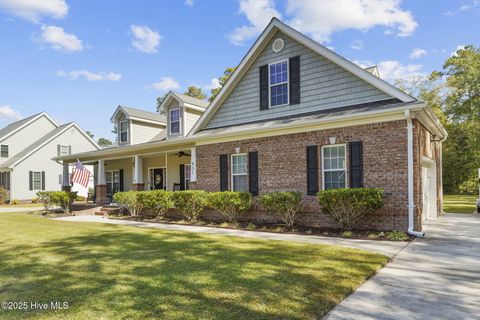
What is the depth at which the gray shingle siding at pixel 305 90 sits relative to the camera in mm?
10828

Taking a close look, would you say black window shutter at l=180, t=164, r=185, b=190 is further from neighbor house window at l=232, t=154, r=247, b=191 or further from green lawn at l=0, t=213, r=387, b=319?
green lawn at l=0, t=213, r=387, b=319

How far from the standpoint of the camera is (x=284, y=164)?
11.4 metres

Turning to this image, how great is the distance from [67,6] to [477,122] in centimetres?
2910

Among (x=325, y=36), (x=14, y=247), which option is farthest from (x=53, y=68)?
(x=325, y=36)

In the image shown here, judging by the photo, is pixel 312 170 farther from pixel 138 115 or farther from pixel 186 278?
pixel 138 115

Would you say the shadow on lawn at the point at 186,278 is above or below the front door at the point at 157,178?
below

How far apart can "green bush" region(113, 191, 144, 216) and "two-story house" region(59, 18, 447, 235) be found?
8.03ft

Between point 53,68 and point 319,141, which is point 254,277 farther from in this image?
point 53,68

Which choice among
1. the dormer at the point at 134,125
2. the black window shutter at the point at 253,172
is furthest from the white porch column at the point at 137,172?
the black window shutter at the point at 253,172

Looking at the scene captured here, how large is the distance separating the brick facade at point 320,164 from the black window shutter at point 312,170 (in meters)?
0.14

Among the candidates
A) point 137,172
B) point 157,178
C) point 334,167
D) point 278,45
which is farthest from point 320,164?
point 157,178

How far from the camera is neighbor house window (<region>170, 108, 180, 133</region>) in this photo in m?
16.9

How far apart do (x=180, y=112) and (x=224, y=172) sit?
17.7ft

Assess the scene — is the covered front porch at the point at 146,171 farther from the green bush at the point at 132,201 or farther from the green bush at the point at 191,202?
the green bush at the point at 191,202
